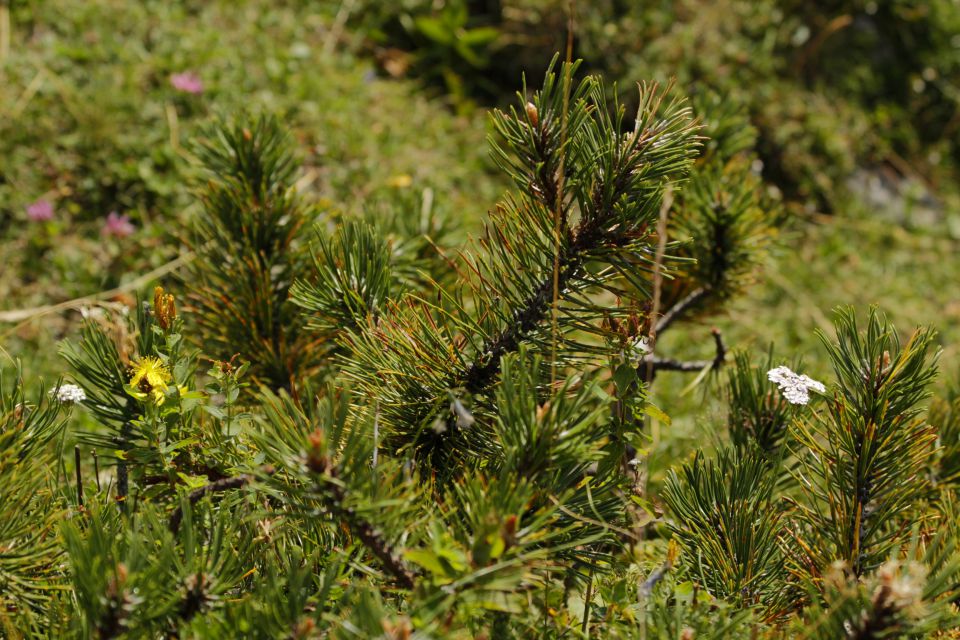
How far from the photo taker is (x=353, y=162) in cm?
354

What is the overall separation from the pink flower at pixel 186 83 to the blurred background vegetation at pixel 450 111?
1cm

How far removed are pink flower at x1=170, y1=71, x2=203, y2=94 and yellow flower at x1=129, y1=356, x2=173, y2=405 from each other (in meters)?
2.64

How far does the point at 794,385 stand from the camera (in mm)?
1218

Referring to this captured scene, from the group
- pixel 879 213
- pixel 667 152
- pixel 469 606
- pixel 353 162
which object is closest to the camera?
pixel 469 606

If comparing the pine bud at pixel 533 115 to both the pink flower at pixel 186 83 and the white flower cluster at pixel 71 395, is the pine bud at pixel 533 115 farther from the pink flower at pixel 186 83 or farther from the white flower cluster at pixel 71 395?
the pink flower at pixel 186 83

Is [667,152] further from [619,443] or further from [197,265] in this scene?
[197,265]

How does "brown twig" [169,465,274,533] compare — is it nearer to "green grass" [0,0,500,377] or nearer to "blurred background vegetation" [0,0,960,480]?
"green grass" [0,0,500,377]

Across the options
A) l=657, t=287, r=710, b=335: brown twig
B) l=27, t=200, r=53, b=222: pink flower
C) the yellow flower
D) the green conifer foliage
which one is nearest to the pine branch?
the yellow flower

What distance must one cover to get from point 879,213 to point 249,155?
13.1ft

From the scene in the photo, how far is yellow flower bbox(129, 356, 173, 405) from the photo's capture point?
108cm

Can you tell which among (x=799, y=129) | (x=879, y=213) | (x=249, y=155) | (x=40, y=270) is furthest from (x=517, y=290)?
(x=879, y=213)

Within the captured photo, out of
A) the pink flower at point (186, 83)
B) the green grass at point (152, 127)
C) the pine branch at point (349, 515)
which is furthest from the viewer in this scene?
the pink flower at point (186, 83)

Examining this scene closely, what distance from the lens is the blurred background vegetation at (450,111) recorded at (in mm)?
3084

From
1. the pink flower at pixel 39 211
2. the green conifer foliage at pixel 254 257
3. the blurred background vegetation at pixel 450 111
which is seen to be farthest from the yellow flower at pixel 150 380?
the pink flower at pixel 39 211
